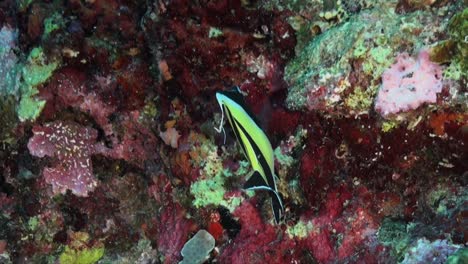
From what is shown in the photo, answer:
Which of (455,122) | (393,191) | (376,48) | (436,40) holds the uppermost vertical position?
(436,40)

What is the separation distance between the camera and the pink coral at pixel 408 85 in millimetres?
2631

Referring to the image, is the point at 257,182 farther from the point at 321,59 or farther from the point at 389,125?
the point at 321,59

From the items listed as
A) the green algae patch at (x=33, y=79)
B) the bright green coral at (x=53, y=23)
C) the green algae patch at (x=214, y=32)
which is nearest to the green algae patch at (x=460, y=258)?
the green algae patch at (x=214, y=32)

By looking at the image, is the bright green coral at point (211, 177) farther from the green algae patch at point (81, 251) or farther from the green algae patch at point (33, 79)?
the green algae patch at point (33, 79)

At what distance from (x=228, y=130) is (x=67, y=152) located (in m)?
1.56

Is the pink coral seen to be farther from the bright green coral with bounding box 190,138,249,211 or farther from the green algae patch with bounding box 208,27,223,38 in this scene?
the green algae patch with bounding box 208,27,223,38

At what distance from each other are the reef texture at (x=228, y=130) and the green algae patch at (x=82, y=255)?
0.01 metres

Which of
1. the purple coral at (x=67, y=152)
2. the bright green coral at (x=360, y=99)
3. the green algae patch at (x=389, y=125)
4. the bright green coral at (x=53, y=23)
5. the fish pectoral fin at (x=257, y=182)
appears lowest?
the purple coral at (x=67, y=152)

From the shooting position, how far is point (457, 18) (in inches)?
102

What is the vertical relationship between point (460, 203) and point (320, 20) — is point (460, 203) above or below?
below

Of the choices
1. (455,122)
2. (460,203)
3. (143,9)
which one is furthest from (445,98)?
(143,9)

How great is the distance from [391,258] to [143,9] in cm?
283

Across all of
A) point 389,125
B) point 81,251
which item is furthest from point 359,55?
point 81,251

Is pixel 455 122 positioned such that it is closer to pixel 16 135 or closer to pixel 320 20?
pixel 320 20
